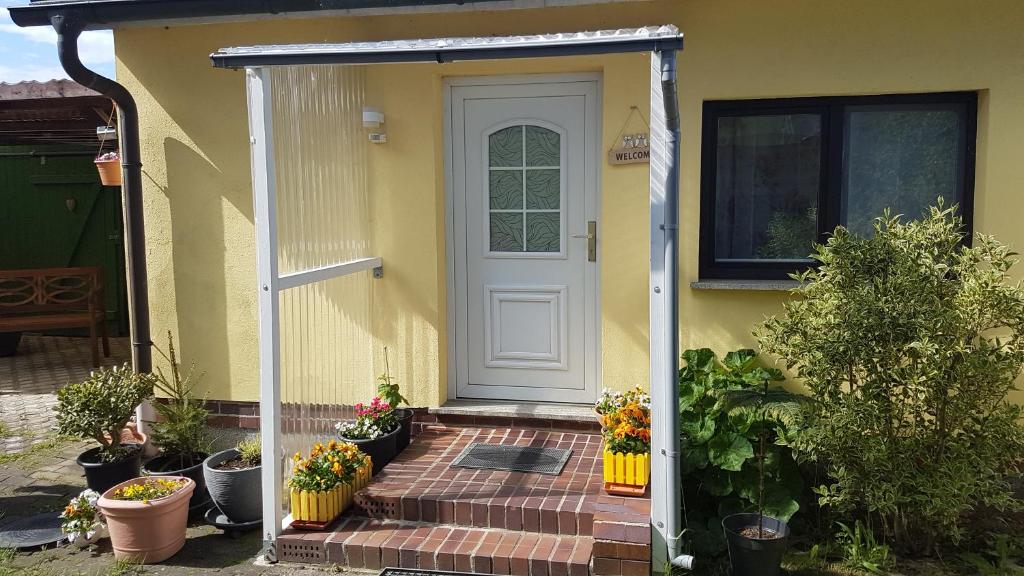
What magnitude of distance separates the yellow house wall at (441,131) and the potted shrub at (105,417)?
79 centimetres

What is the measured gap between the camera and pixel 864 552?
3.99 metres

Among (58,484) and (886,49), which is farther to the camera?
(58,484)

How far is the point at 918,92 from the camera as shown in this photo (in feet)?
15.1

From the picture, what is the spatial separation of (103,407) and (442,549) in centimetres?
235

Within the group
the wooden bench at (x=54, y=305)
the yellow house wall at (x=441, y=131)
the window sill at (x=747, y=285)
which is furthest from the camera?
the wooden bench at (x=54, y=305)

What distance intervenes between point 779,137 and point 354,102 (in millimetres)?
2776

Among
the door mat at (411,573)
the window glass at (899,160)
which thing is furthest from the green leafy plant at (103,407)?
the window glass at (899,160)

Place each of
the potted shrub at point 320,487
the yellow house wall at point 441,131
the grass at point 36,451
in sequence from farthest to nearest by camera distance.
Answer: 1. the grass at point 36,451
2. the yellow house wall at point 441,131
3. the potted shrub at point 320,487

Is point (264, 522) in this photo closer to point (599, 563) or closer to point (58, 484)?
point (599, 563)

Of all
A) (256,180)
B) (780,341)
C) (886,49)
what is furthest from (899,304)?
(256,180)

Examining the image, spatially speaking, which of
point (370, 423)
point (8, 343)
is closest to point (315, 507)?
point (370, 423)

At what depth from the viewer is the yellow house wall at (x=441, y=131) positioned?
4520 mm

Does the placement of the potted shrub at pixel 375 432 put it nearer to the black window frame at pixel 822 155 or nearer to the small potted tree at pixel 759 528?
the small potted tree at pixel 759 528

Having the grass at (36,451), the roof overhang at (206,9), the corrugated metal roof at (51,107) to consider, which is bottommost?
the grass at (36,451)
